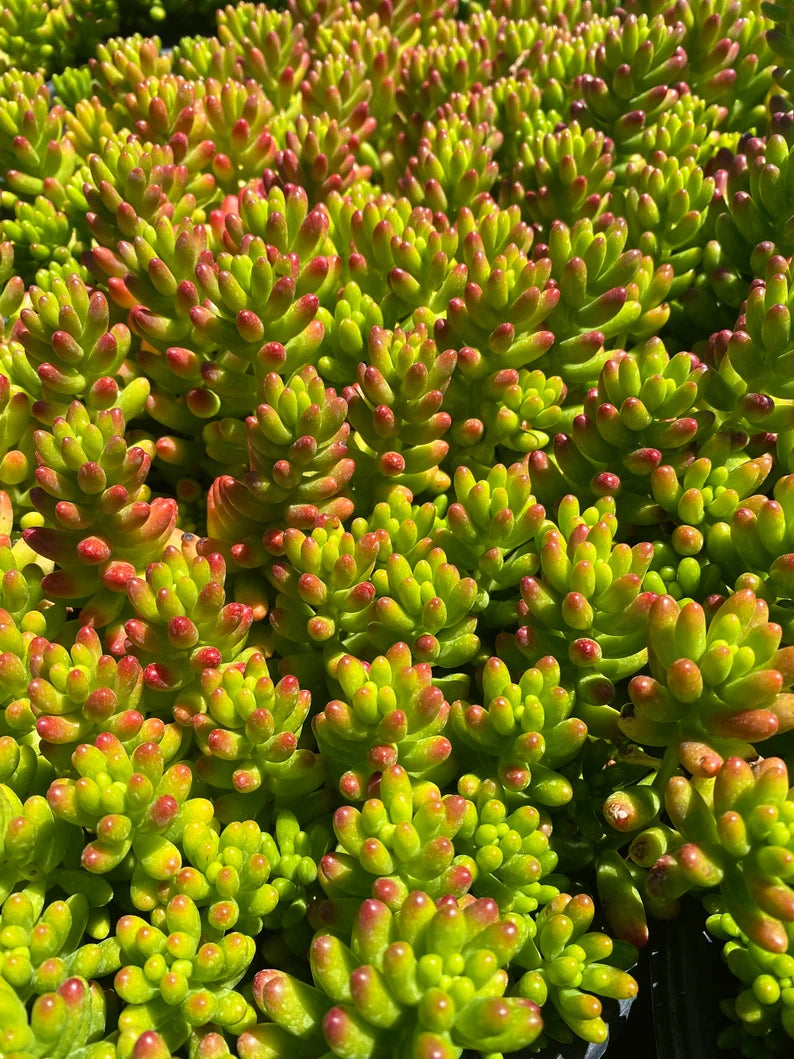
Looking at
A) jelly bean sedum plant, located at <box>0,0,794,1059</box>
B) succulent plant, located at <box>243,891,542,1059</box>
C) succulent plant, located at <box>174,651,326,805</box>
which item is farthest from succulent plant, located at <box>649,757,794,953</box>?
succulent plant, located at <box>174,651,326,805</box>

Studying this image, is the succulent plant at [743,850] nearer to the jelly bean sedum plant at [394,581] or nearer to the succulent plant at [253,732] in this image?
the jelly bean sedum plant at [394,581]

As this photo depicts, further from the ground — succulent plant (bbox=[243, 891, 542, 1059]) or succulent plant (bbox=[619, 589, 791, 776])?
succulent plant (bbox=[619, 589, 791, 776])

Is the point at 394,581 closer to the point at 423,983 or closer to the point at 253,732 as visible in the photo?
the point at 253,732

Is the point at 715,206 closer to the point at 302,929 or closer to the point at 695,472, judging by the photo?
the point at 695,472

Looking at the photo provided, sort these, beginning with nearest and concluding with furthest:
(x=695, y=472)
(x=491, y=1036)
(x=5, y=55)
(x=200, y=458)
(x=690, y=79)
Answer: (x=491, y=1036) → (x=695, y=472) → (x=200, y=458) → (x=690, y=79) → (x=5, y=55)

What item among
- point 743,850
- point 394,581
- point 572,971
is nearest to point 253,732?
point 394,581

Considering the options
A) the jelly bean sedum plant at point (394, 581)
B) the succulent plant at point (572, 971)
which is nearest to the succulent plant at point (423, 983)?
the jelly bean sedum plant at point (394, 581)

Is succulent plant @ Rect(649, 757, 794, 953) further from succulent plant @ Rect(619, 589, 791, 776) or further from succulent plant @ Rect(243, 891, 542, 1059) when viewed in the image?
succulent plant @ Rect(243, 891, 542, 1059)

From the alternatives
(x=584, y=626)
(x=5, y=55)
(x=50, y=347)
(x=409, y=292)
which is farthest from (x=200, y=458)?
(x=5, y=55)
